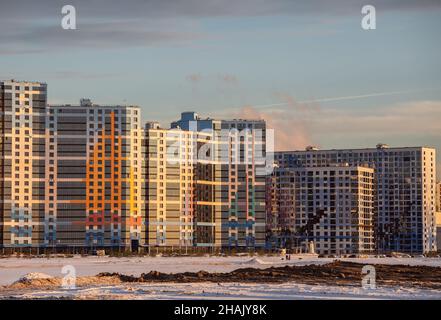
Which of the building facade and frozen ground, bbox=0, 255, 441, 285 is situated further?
the building facade

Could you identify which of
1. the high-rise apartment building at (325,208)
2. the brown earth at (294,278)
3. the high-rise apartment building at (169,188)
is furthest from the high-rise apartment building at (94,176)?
the brown earth at (294,278)

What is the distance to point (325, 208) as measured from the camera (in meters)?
184

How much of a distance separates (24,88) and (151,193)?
59.4ft

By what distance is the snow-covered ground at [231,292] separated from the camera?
40.0 meters

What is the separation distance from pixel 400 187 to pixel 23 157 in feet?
244

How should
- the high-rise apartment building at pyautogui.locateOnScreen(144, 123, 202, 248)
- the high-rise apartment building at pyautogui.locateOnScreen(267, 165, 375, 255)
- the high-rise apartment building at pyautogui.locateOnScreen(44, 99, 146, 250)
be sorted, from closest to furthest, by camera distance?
the high-rise apartment building at pyautogui.locateOnScreen(44, 99, 146, 250) → the high-rise apartment building at pyautogui.locateOnScreen(144, 123, 202, 248) → the high-rise apartment building at pyautogui.locateOnScreen(267, 165, 375, 255)

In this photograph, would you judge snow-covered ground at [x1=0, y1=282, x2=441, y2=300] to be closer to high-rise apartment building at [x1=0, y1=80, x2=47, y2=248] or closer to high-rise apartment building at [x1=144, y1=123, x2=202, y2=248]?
high-rise apartment building at [x1=0, y1=80, x2=47, y2=248]

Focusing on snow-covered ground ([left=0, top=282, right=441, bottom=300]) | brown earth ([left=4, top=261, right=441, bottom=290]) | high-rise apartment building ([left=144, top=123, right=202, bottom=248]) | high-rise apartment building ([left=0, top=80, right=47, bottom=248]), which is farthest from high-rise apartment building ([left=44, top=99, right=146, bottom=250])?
snow-covered ground ([left=0, top=282, right=441, bottom=300])

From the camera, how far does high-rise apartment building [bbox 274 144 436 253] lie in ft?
617

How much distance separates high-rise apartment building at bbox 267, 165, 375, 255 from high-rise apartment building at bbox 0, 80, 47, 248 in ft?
152

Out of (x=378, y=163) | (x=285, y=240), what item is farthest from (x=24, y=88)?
(x=378, y=163)

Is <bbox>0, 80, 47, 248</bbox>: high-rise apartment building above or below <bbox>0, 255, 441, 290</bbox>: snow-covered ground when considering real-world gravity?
above

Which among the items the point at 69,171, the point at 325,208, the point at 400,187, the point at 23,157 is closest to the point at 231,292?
the point at 23,157
